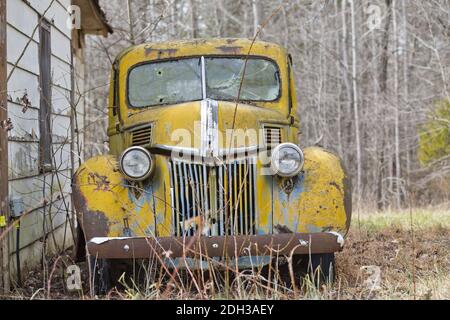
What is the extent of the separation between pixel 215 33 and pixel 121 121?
56.9 ft

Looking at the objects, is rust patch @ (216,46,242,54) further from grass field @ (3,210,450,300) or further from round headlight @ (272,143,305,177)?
grass field @ (3,210,450,300)

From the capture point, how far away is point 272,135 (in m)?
6.15

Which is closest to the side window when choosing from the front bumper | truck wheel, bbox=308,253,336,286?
the front bumper

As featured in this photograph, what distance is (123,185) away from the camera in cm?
537

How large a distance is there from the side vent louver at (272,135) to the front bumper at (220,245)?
1.17 meters

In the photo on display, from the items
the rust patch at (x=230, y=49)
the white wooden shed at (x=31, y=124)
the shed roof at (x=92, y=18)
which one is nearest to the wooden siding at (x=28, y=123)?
the white wooden shed at (x=31, y=124)

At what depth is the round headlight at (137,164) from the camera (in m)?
5.28

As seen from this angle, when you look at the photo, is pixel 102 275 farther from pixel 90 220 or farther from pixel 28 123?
pixel 28 123

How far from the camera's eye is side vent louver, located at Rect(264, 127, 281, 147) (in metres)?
6.04

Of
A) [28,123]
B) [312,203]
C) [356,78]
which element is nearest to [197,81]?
[28,123]

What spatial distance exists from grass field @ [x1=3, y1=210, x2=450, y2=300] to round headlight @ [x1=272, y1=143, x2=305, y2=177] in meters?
0.78

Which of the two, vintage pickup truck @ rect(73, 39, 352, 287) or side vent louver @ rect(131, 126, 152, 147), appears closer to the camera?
vintage pickup truck @ rect(73, 39, 352, 287)
